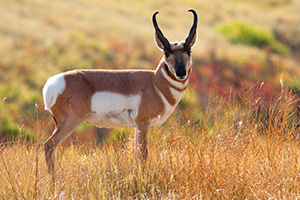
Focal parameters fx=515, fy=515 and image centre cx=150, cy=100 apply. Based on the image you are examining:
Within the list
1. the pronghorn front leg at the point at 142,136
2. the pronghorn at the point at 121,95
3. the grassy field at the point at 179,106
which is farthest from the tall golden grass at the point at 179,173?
the pronghorn at the point at 121,95

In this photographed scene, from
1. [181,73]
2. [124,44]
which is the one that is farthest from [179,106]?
[181,73]

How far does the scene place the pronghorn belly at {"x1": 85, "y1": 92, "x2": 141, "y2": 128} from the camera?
544 centimetres

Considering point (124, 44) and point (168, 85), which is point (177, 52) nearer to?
point (168, 85)

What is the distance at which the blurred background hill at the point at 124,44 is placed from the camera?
13.8m

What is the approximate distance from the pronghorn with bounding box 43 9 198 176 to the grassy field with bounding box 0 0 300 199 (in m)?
0.18

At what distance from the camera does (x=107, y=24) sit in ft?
68.7

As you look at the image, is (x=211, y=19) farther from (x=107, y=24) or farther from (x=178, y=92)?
(x=178, y=92)

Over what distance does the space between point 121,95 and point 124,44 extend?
12.7m

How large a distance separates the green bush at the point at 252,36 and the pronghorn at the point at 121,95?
1573 centimetres

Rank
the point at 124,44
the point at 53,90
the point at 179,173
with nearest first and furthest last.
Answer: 1. the point at 179,173
2. the point at 53,90
3. the point at 124,44

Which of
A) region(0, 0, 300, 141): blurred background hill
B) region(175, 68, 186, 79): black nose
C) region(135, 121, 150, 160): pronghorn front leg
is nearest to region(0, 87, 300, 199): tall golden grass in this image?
region(135, 121, 150, 160): pronghorn front leg

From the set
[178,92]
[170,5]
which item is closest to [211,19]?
[170,5]

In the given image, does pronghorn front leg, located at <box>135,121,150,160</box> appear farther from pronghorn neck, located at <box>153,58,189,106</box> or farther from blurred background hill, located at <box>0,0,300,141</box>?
blurred background hill, located at <box>0,0,300,141</box>

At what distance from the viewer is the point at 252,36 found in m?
21.8
